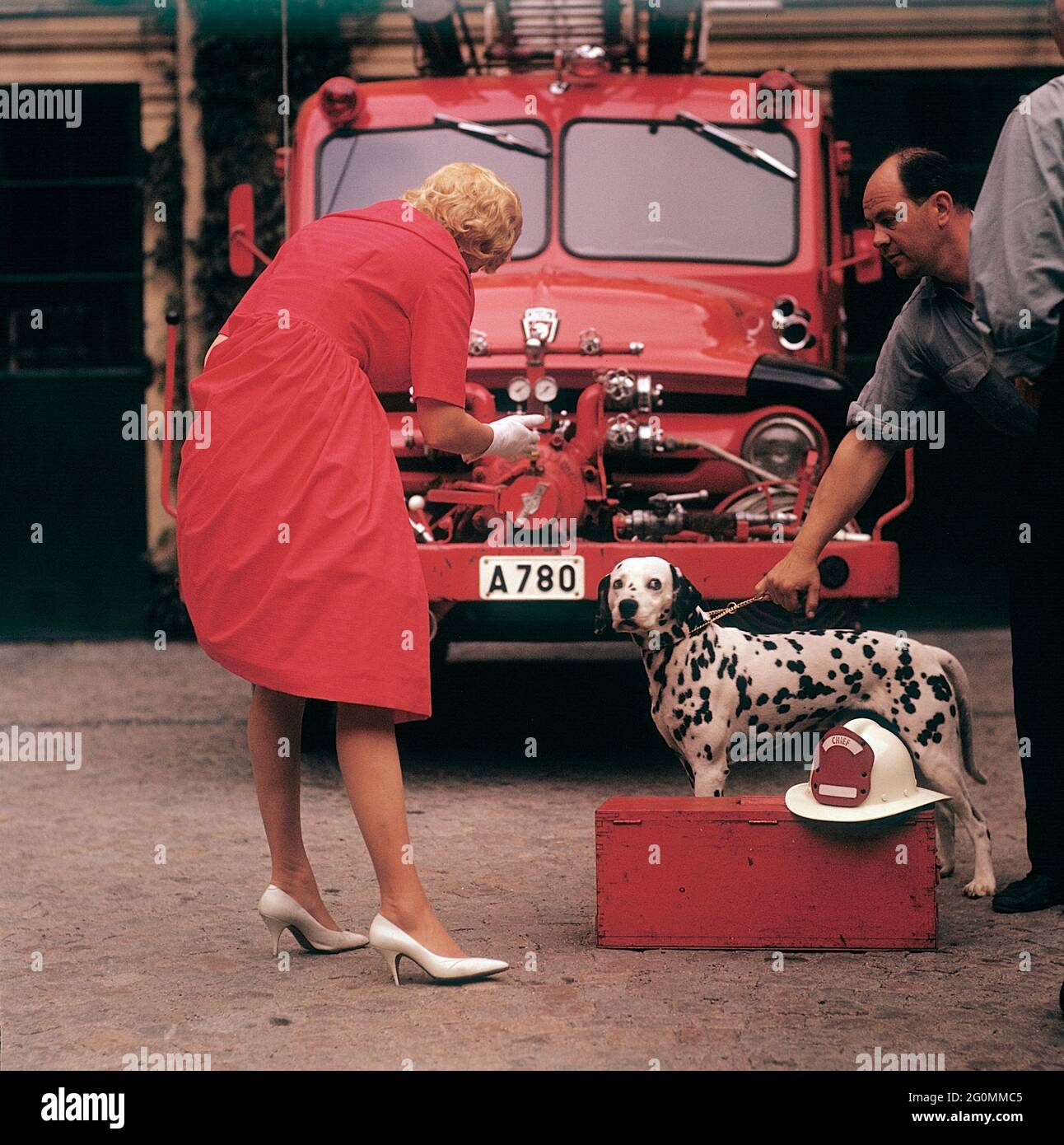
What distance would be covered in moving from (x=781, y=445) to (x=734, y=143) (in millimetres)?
1470

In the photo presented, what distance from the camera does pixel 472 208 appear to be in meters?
3.53

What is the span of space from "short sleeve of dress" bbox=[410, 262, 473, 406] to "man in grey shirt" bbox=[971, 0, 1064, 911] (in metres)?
1.04

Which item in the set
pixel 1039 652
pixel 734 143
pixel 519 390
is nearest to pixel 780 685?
pixel 1039 652

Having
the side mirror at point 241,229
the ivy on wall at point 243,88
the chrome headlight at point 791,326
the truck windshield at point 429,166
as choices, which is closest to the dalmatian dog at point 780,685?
the chrome headlight at point 791,326

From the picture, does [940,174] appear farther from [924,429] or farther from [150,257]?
[150,257]

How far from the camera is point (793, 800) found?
3.67 metres

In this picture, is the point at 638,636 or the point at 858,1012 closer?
the point at 858,1012

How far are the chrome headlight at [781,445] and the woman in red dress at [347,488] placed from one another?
224 centimetres

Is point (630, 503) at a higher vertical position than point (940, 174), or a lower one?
lower

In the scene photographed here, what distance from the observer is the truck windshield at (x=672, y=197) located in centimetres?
642

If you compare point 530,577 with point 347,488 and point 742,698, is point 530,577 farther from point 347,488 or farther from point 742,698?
point 347,488

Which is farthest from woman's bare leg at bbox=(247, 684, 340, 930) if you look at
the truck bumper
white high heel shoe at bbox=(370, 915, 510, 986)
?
the truck bumper
